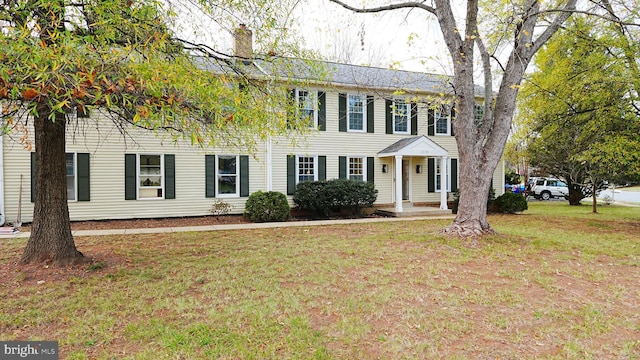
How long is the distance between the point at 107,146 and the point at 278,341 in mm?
10566

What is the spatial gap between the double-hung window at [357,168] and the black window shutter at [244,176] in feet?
13.4

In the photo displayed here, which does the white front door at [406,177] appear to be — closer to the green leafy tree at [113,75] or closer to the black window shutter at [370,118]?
the black window shutter at [370,118]

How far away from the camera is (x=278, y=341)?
10.8 ft

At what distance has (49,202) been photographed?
18.4ft

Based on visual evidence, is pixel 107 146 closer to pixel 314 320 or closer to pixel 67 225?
pixel 67 225

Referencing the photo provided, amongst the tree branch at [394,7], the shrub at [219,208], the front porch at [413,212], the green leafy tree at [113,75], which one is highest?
A: the tree branch at [394,7]

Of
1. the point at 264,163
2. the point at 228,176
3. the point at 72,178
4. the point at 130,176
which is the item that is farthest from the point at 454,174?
the point at 72,178

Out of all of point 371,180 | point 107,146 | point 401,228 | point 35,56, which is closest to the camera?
point 35,56

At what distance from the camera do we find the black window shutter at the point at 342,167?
14.1 meters

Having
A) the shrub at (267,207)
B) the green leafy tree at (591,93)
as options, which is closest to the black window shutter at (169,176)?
the shrub at (267,207)

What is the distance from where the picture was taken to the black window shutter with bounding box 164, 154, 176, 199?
472 inches

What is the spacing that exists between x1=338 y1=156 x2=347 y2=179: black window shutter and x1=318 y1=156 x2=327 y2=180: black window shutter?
23.5 inches

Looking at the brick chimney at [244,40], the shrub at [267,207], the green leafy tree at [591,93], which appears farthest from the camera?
the shrub at [267,207]

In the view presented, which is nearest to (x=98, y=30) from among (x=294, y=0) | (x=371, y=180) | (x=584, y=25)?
(x=294, y=0)
